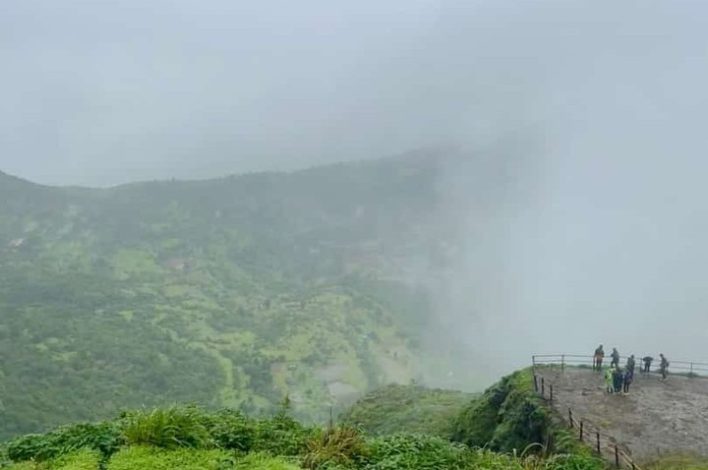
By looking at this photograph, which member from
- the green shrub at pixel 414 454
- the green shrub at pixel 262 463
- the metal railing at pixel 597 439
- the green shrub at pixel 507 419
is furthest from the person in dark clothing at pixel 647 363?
the green shrub at pixel 262 463

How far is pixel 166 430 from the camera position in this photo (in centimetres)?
1009

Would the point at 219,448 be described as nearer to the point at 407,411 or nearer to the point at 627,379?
the point at 627,379

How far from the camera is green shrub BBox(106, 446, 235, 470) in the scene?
9141mm

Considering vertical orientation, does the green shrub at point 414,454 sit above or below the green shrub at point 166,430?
below

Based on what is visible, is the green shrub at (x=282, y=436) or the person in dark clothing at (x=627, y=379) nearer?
the green shrub at (x=282, y=436)

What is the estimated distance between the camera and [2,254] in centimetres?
19088

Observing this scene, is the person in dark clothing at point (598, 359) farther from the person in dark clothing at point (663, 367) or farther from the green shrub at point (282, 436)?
the green shrub at point (282, 436)

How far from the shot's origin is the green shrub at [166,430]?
9.99 meters

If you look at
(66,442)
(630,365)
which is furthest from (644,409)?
(66,442)

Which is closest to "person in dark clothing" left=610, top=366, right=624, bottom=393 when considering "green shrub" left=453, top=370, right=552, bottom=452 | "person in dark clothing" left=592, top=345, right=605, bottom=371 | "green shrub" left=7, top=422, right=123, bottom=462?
"green shrub" left=453, top=370, right=552, bottom=452

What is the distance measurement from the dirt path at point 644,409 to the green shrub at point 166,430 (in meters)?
15.5

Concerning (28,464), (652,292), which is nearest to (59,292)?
(652,292)

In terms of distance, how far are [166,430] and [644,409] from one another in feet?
68.9

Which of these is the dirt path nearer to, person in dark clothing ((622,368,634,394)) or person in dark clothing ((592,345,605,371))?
person in dark clothing ((622,368,634,394))
